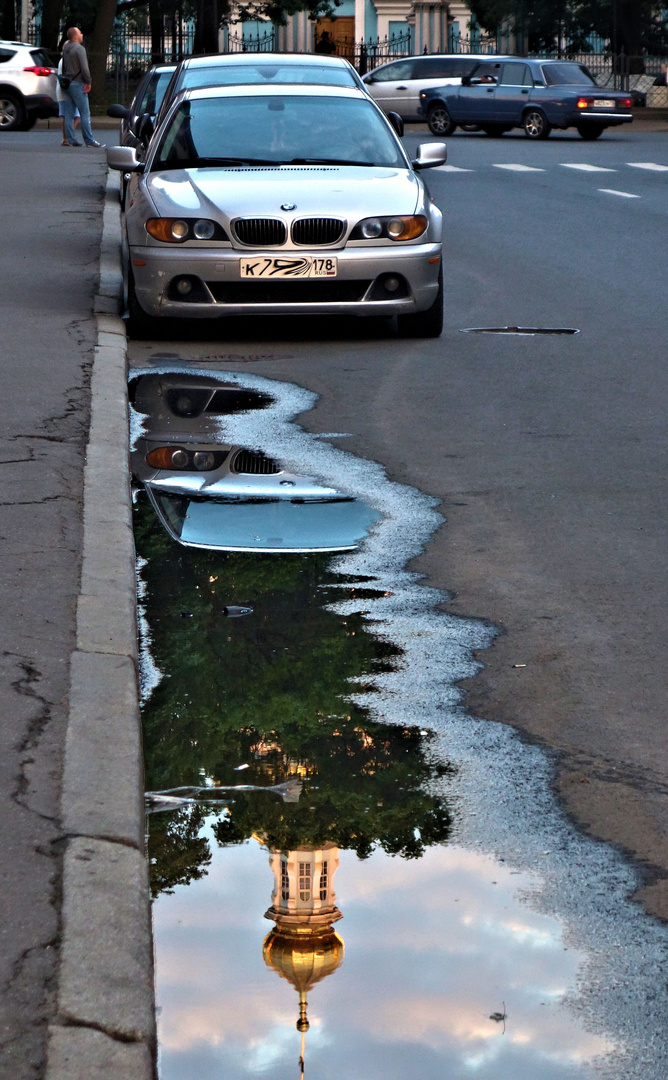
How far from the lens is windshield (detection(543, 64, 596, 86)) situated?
35938 millimetres

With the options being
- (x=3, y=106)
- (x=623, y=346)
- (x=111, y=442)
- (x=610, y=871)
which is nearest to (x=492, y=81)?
(x=3, y=106)

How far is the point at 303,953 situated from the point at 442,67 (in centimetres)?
3679

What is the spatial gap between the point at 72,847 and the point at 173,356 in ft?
24.1

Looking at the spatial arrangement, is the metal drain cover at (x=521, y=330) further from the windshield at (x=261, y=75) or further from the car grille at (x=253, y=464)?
the car grille at (x=253, y=464)

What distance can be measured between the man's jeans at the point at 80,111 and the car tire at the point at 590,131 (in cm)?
1141

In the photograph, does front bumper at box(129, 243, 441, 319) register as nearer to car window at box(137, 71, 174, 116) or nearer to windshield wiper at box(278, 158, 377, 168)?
windshield wiper at box(278, 158, 377, 168)

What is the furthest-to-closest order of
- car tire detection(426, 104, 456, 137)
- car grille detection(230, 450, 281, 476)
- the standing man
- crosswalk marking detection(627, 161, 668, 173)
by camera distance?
car tire detection(426, 104, 456, 137)
the standing man
crosswalk marking detection(627, 161, 668, 173)
car grille detection(230, 450, 281, 476)

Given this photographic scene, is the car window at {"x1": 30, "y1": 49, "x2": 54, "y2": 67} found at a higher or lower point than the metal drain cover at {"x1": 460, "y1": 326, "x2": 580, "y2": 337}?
higher

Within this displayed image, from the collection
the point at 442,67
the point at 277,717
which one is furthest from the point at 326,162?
the point at 442,67

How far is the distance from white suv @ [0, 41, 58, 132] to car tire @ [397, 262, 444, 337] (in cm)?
2349

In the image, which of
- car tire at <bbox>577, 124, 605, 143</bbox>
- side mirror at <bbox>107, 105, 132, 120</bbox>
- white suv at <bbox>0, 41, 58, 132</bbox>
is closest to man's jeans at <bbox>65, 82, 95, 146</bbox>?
white suv at <bbox>0, 41, 58, 132</bbox>

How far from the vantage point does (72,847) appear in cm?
360

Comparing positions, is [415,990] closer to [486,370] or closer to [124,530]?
[124,530]

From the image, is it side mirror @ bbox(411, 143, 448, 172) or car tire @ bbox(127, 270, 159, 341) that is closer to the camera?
car tire @ bbox(127, 270, 159, 341)
